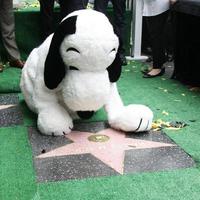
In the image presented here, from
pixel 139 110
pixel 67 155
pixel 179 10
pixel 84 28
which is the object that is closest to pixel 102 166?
pixel 67 155

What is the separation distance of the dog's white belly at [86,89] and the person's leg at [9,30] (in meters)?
1.80

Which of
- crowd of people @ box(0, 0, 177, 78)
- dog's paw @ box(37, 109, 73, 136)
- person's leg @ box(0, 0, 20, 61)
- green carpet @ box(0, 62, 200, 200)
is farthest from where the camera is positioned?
person's leg @ box(0, 0, 20, 61)

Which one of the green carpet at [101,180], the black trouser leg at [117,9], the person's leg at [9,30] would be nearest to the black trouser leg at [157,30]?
the black trouser leg at [117,9]

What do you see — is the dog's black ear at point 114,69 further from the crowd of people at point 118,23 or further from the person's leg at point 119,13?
the person's leg at point 119,13

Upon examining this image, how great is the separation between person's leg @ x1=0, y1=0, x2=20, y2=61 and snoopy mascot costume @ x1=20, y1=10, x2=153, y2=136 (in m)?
1.42

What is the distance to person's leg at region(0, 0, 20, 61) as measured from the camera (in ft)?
12.3

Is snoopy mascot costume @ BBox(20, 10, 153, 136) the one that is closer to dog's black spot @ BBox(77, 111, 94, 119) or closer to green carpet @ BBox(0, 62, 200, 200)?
dog's black spot @ BBox(77, 111, 94, 119)

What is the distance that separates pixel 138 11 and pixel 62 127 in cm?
246

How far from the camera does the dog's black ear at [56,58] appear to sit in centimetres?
216

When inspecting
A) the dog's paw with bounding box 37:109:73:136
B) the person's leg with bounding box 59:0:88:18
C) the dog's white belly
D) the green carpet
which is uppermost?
the person's leg with bounding box 59:0:88:18

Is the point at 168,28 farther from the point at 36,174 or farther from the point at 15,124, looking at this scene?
the point at 36,174

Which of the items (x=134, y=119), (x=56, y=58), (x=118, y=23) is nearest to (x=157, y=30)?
(x=118, y=23)

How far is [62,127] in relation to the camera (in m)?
2.32

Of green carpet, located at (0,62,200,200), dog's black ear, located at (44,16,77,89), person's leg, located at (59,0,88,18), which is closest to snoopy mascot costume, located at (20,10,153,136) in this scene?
dog's black ear, located at (44,16,77,89)
